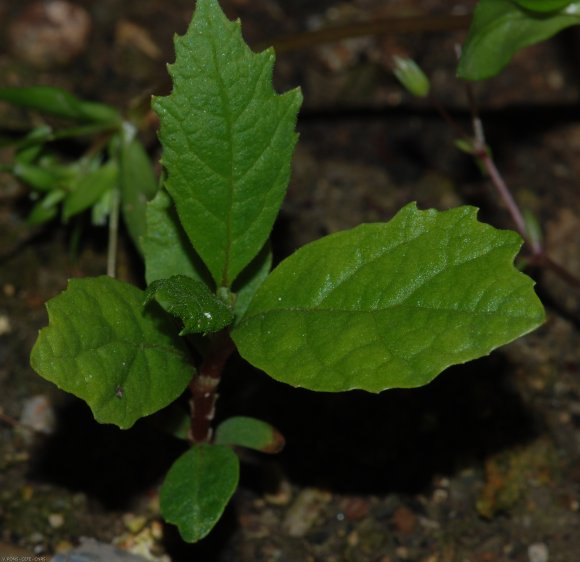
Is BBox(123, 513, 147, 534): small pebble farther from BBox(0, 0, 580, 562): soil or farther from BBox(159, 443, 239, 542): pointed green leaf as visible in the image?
BBox(159, 443, 239, 542): pointed green leaf

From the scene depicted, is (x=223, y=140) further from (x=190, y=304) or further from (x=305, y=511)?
(x=305, y=511)

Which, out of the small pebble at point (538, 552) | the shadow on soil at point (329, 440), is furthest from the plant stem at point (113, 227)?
the small pebble at point (538, 552)

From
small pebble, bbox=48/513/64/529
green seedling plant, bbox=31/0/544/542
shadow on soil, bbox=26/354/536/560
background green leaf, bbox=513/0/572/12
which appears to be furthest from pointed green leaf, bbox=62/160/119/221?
background green leaf, bbox=513/0/572/12

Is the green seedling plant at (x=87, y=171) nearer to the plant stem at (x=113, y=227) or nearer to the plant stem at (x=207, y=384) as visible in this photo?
the plant stem at (x=113, y=227)

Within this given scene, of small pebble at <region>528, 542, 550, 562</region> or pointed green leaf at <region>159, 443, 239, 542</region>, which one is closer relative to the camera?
pointed green leaf at <region>159, 443, 239, 542</region>

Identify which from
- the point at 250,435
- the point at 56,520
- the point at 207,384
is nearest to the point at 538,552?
the point at 250,435

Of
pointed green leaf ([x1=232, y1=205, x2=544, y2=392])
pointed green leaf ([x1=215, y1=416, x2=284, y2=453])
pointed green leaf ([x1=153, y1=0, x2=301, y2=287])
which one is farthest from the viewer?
pointed green leaf ([x1=215, y1=416, x2=284, y2=453])

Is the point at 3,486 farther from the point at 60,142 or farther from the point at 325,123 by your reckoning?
the point at 325,123
